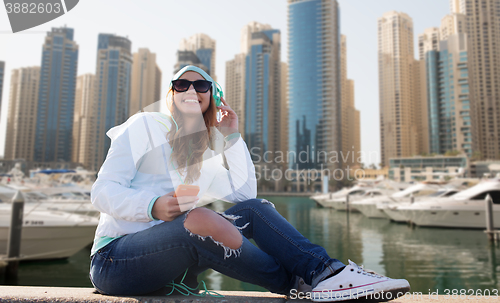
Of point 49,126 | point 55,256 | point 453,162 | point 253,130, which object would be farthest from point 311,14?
point 55,256

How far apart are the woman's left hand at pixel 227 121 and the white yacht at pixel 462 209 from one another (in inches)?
576

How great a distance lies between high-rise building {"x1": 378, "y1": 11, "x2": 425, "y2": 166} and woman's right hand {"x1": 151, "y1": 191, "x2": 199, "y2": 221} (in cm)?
9556

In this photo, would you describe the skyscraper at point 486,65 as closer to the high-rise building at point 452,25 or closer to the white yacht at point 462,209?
the high-rise building at point 452,25

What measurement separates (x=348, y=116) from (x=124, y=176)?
102 metres

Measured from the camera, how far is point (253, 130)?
81812mm

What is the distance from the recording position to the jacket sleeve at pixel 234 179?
1.57m

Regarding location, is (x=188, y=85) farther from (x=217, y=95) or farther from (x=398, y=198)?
(x=398, y=198)

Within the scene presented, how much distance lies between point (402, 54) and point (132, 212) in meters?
104

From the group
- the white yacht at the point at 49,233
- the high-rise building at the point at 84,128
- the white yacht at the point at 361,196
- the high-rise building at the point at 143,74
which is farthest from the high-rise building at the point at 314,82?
the white yacht at the point at 49,233

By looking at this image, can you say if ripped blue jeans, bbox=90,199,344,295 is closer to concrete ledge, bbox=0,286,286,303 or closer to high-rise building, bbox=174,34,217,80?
concrete ledge, bbox=0,286,286,303

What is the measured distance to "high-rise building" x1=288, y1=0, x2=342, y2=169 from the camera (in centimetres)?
7362

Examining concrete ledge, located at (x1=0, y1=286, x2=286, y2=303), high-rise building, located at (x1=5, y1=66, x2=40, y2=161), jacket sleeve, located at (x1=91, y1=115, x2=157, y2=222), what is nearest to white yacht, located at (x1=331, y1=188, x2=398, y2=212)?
concrete ledge, located at (x1=0, y1=286, x2=286, y2=303)

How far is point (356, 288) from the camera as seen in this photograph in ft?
3.85

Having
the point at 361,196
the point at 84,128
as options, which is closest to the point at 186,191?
the point at 361,196
